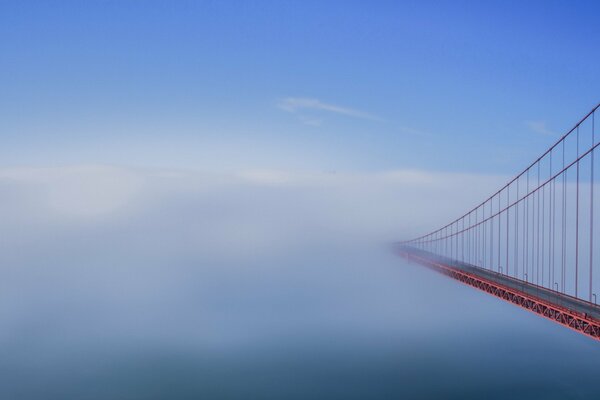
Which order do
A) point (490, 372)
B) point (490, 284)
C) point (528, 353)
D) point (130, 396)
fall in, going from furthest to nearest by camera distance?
point (528, 353)
point (490, 372)
point (130, 396)
point (490, 284)

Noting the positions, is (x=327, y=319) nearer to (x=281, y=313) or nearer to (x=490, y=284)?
(x=281, y=313)

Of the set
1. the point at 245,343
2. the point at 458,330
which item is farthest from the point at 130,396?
the point at 458,330

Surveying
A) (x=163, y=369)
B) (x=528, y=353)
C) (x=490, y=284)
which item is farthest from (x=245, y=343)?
(x=528, y=353)

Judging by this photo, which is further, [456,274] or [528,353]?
[528,353]

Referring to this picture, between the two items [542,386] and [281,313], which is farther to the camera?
[281,313]

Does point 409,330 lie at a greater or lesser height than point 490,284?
lesser

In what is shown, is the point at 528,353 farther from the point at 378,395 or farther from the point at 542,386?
the point at 378,395

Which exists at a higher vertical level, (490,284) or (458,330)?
(490,284)

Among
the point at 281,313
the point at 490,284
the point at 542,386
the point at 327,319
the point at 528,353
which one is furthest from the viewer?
the point at 281,313

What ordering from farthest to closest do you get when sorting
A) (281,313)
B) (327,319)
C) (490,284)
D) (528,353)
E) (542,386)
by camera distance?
(281,313) → (327,319) → (528,353) → (542,386) → (490,284)
